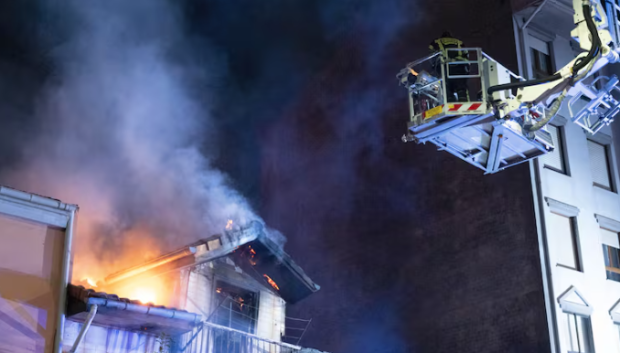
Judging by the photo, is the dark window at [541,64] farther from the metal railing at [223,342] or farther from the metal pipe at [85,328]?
the metal pipe at [85,328]

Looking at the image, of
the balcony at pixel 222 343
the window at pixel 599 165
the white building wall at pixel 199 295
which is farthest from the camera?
the window at pixel 599 165

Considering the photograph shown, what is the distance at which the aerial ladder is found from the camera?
32.9ft

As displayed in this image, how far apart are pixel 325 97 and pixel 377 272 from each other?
677 cm

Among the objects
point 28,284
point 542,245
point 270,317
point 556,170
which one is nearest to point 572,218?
point 556,170

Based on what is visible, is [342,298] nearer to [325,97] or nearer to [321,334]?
[321,334]

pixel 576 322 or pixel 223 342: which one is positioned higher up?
pixel 576 322

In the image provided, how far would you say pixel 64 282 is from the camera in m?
10.7

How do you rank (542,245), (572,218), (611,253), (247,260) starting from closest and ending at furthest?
(247,260), (542,245), (572,218), (611,253)

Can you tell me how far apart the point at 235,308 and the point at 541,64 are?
39.5 feet

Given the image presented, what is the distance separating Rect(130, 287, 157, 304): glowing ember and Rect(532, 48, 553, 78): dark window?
42.4ft

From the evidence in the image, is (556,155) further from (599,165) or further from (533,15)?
(533,15)

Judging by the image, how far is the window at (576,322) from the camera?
58.5 feet

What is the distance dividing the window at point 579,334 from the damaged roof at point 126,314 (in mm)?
10804

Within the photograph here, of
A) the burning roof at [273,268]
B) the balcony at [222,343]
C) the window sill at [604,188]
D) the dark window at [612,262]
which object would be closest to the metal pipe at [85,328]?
the balcony at [222,343]
